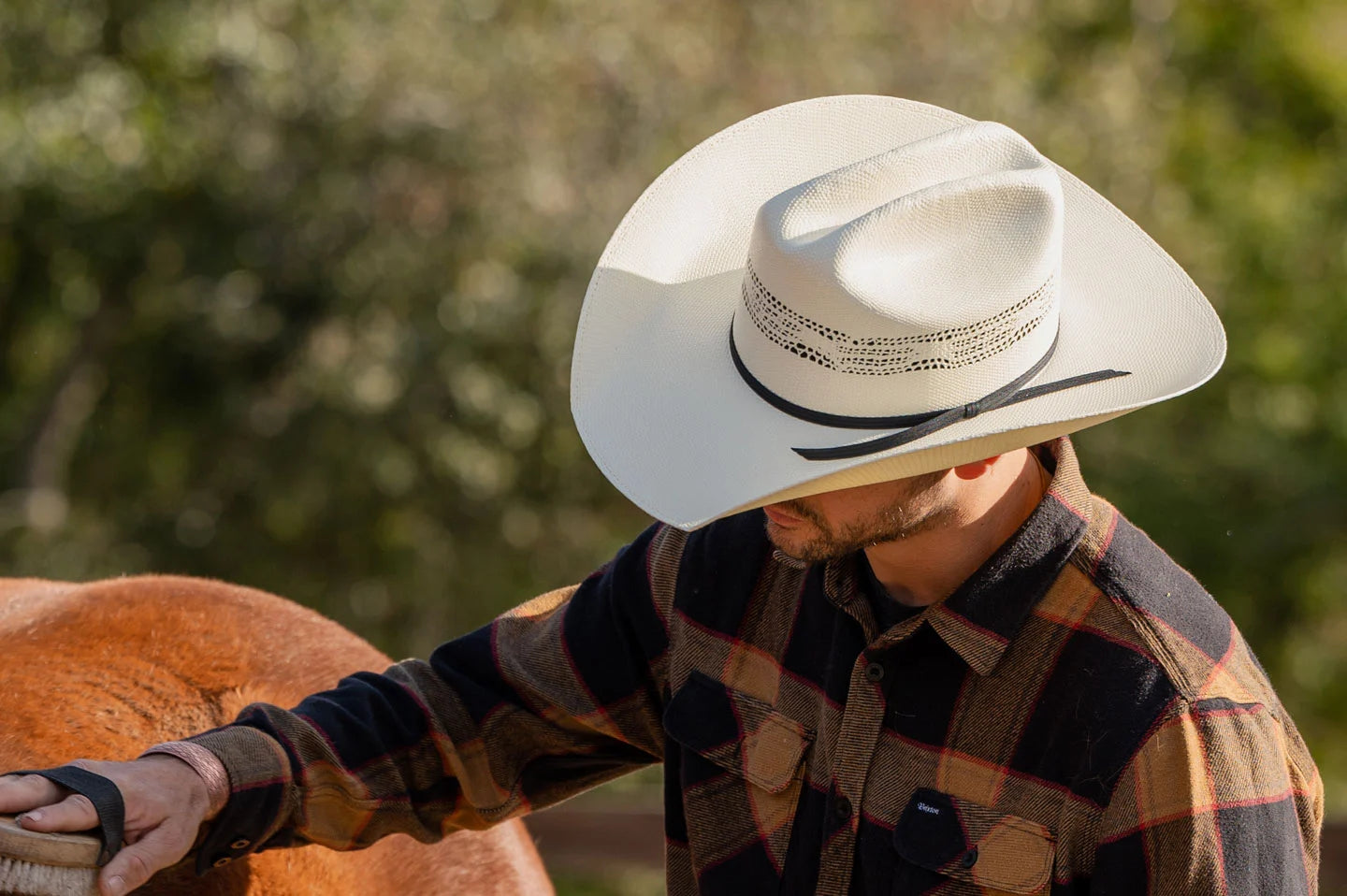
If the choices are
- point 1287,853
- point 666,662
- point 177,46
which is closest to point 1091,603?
point 1287,853

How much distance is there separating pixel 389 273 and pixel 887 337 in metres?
6.37

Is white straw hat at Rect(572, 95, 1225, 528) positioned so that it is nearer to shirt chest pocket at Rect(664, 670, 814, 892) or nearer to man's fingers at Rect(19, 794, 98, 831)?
shirt chest pocket at Rect(664, 670, 814, 892)

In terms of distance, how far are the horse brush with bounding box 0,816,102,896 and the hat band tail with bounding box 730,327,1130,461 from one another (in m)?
0.83

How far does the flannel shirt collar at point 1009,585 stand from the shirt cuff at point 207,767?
79 centimetres

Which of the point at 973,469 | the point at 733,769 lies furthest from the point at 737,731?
the point at 973,469

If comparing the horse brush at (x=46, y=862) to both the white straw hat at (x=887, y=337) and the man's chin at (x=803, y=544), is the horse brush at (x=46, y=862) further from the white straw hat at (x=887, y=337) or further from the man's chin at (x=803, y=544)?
the man's chin at (x=803, y=544)

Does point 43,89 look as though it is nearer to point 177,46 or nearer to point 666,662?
point 177,46

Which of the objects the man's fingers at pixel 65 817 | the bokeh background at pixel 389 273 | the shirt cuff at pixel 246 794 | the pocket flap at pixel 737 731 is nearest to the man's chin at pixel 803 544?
the pocket flap at pixel 737 731

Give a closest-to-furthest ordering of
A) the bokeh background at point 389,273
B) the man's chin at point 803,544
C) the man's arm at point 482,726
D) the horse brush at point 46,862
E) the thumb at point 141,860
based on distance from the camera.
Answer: the horse brush at point 46,862
the thumb at point 141,860
the man's chin at point 803,544
the man's arm at point 482,726
the bokeh background at point 389,273

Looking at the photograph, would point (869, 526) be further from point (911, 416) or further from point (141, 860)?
point (141, 860)

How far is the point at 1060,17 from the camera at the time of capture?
13.1 meters

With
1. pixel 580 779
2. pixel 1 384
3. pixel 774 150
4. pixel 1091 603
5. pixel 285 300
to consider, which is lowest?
pixel 1 384

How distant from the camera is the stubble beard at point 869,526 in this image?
1579mm

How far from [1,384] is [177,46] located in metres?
3.83
